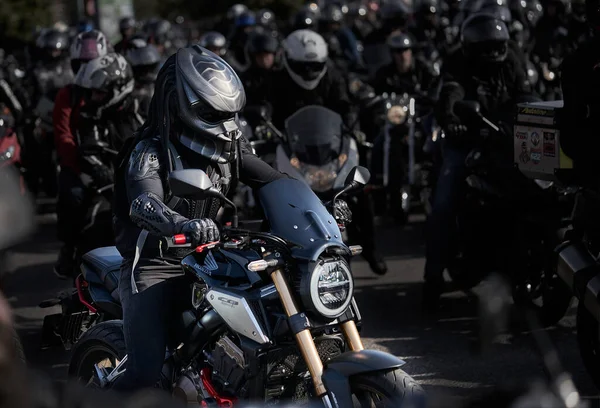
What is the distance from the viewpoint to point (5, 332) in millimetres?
3543

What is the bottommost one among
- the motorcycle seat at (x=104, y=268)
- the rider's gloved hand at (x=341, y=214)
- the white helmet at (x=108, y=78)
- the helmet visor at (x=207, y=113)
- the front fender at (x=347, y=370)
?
the front fender at (x=347, y=370)

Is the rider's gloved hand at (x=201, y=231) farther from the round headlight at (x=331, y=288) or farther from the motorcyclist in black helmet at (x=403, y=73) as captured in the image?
the motorcyclist in black helmet at (x=403, y=73)

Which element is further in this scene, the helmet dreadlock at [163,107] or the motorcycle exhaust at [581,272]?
the motorcycle exhaust at [581,272]

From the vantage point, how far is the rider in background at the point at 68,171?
9414 mm

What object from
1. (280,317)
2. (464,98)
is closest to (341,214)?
(280,317)

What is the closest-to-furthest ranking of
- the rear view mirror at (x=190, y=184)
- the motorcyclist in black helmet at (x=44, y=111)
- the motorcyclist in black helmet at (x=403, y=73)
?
the rear view mirror at (x=190, y=184) → the motorcyclist in black helmet at (x=403, y=73) → the motorcyclist in black helmet at (x=44, y=111)

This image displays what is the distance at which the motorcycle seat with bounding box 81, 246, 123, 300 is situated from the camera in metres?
5.86

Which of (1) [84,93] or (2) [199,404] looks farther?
(1) [84,93]

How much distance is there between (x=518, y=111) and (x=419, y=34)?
12.4 metres

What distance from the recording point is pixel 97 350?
573cm

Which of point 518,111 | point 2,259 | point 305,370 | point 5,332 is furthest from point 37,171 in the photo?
point 5,332

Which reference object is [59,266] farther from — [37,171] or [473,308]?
[37,171]

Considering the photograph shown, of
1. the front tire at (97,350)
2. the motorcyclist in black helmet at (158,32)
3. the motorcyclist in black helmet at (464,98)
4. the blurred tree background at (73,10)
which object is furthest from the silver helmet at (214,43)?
the blurred tree background at (73,10)

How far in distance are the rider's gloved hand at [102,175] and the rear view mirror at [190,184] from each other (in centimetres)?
440
